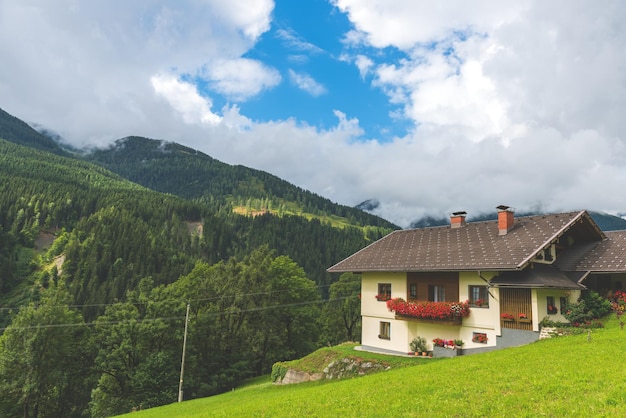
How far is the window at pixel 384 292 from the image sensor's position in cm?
3133

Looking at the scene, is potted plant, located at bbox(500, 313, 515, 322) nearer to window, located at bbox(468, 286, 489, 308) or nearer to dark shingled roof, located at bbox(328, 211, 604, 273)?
window, located at bbox(468, 286, 489, 308)

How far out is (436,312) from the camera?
86.6 feet

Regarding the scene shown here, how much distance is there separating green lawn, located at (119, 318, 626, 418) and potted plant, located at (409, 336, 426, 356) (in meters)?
11.3

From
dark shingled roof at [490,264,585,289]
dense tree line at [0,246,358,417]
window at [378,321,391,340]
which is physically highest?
dark shingled roof at [490,264,585,289]

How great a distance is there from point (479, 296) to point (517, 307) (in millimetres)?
2787

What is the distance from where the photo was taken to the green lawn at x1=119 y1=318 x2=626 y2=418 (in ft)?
30.6

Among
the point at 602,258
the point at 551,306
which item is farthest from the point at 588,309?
the point at 602,258

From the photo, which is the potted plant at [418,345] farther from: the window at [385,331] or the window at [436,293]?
the window at [436,293]

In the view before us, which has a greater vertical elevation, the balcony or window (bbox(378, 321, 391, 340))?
the balcony

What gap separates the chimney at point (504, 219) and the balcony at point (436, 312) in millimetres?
6232

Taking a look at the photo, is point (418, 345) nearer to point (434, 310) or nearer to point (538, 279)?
point (434, 310)

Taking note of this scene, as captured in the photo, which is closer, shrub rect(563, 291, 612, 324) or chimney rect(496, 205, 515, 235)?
shrub rect(563, 291, 612, 324)

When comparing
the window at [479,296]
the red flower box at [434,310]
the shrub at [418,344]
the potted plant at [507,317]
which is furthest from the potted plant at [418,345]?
→ the potted plant at [507,317]

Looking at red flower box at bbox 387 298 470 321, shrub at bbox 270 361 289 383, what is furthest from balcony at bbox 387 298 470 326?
shrub at bbox 270 361 289 383
